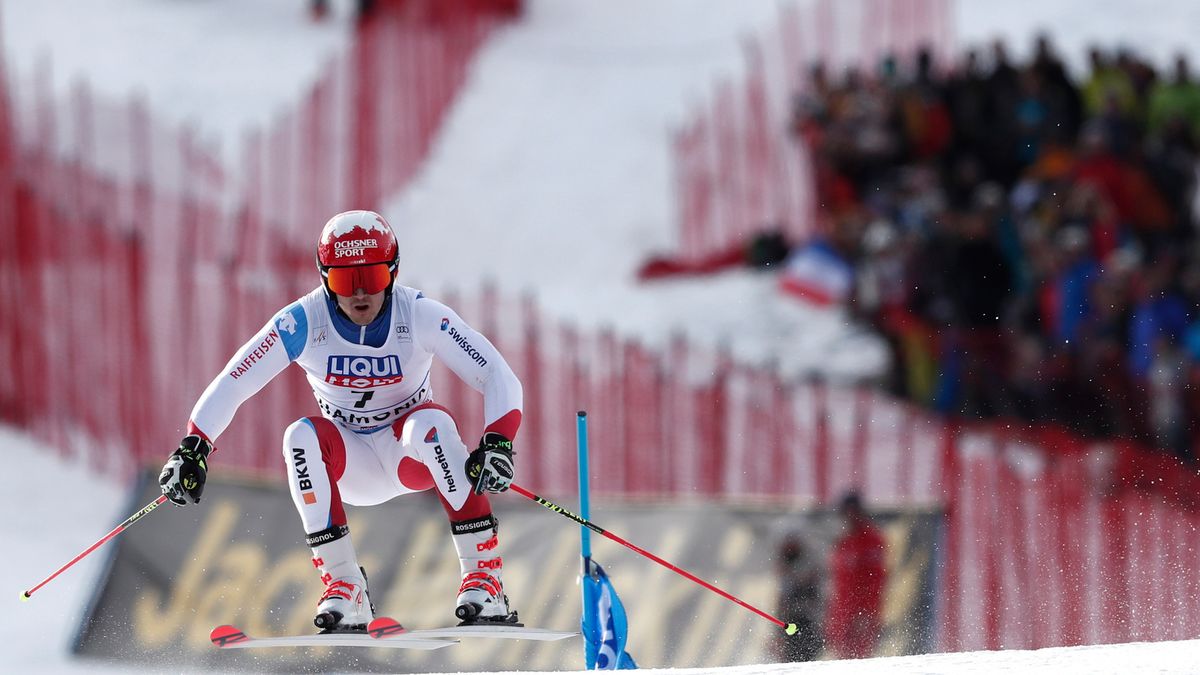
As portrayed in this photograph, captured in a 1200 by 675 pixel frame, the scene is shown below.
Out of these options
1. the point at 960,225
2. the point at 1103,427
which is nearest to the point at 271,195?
the point at 960,225

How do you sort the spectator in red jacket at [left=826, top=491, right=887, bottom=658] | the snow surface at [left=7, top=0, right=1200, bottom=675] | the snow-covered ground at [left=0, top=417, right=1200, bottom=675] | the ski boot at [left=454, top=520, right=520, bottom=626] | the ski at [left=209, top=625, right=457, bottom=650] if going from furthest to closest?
the snow surface at [left=7, top=0, right=1200, bottom=675]
the snow-covered ground at [left=0, top=417, right=1200, bottom=675]
the spectator in red jacket at [left=826, top=491, right=887, bottom=658]
the ski boot at [left=454, top=520, right=520, bottom=626]
the ski at [left=209, top=625, right=457, bottom=650]

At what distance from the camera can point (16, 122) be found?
1592cm

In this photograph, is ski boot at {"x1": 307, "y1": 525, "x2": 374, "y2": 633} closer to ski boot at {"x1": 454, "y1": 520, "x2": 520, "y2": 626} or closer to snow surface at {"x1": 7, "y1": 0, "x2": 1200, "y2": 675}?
ski boot at {"x1": 454, "y1": 520, "x2": 520, "y2": 626}

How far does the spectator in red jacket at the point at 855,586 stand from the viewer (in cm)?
960

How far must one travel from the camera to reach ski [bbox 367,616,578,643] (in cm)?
643

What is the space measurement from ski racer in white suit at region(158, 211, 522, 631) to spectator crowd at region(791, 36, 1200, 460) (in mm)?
5702

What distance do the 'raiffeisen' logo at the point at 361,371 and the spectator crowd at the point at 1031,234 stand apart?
586 cm

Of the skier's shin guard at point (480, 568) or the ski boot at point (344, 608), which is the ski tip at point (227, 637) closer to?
the ski boot at point (344, 608)

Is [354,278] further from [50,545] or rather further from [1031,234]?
[1031,234]

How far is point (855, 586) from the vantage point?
9766mm

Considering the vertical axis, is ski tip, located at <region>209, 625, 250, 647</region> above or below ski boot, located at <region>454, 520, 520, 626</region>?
below

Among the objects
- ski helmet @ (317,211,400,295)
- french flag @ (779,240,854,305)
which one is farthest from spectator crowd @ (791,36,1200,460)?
ski helmet @ (317,211,400,295)

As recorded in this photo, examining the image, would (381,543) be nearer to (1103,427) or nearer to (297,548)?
(297,548)

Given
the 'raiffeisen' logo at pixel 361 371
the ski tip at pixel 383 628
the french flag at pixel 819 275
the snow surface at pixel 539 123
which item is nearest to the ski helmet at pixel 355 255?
the 'raiffeisen' logo at pixel 361 371
